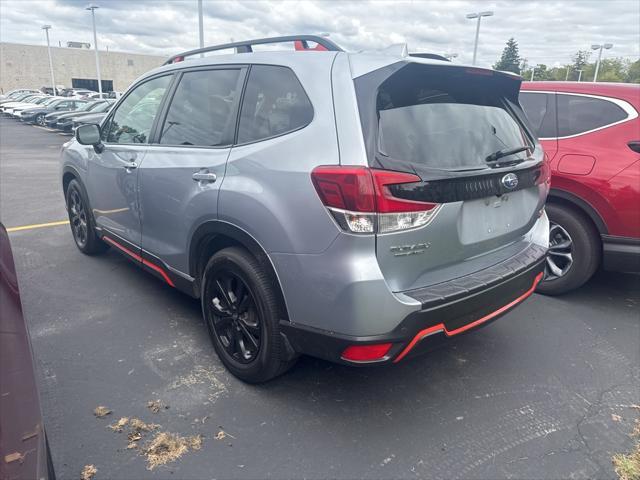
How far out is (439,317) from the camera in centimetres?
229

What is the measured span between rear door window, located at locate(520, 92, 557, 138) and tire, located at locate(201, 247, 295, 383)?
3092 mm

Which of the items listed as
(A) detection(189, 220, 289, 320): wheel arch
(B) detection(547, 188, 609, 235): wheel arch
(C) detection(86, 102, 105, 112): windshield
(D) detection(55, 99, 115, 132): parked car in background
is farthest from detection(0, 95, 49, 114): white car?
(B) detection(547, 188, 609, 235): wheel arch

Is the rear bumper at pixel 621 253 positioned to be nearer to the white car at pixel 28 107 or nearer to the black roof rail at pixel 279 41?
the black roof rail at pixel 279 41

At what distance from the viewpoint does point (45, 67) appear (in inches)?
2685

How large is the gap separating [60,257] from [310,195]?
3.90 meters

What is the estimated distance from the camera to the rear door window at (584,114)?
3.97m

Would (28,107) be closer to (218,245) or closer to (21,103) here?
(21,103)

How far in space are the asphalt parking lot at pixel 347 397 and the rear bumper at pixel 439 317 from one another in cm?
50

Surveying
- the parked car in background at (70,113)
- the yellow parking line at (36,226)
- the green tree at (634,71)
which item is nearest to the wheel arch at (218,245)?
the yellow parking line at (36,226)

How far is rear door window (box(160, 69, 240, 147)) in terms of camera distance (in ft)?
9.57

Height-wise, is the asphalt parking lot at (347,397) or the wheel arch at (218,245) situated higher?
the wheel arch at (218,245)

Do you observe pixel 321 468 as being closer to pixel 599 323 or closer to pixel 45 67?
pixel 599 323

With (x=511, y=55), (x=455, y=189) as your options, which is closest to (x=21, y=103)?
(x=455, y=189)

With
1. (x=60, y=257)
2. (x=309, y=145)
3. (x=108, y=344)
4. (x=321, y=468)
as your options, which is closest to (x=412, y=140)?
(x=309, y=145)
